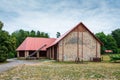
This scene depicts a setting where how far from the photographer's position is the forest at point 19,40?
125 ft

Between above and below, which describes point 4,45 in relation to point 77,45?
above

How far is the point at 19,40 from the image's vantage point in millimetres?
76750

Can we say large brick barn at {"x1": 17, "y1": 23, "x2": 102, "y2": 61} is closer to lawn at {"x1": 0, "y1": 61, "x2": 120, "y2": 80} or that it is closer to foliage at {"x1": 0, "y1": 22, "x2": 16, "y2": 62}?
foliage at {"x1": 0, "y1": 22, "x2": 16, "y2": 62}

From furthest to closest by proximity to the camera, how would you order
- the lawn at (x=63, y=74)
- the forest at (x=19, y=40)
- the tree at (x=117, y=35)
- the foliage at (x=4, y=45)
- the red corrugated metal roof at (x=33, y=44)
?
the tree at (x=117, y=35), the red corrugated metal roof at (x=33, y=44), the forest at (x=19, y=40), the foliage at (x=4, y=45), the lawn at (x=63, y=74)

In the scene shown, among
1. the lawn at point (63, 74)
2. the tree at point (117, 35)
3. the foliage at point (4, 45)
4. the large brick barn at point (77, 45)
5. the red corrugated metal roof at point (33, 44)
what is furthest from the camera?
the tree at point (117, 35)

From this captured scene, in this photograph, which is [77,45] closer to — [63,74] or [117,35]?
[63,74]

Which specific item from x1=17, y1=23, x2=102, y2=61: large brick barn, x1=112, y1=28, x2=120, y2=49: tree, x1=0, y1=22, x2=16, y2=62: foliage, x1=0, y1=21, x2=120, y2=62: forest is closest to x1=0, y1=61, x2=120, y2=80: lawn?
x1=0, y1=22, x2=16, y2=62: foliage

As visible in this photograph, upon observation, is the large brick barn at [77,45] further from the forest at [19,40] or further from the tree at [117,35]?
the tree at [117,35]

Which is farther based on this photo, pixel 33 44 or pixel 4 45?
pixel 33 44

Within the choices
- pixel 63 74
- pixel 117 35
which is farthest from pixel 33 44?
pixel 117 35

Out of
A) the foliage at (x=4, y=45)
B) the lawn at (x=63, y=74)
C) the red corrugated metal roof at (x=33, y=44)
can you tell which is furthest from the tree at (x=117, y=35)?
the lawn at (x=63, y=74)

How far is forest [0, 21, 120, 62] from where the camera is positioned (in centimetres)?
3816

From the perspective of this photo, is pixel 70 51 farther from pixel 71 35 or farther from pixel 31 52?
pixel 31 52

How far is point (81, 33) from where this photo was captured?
39.9 m
